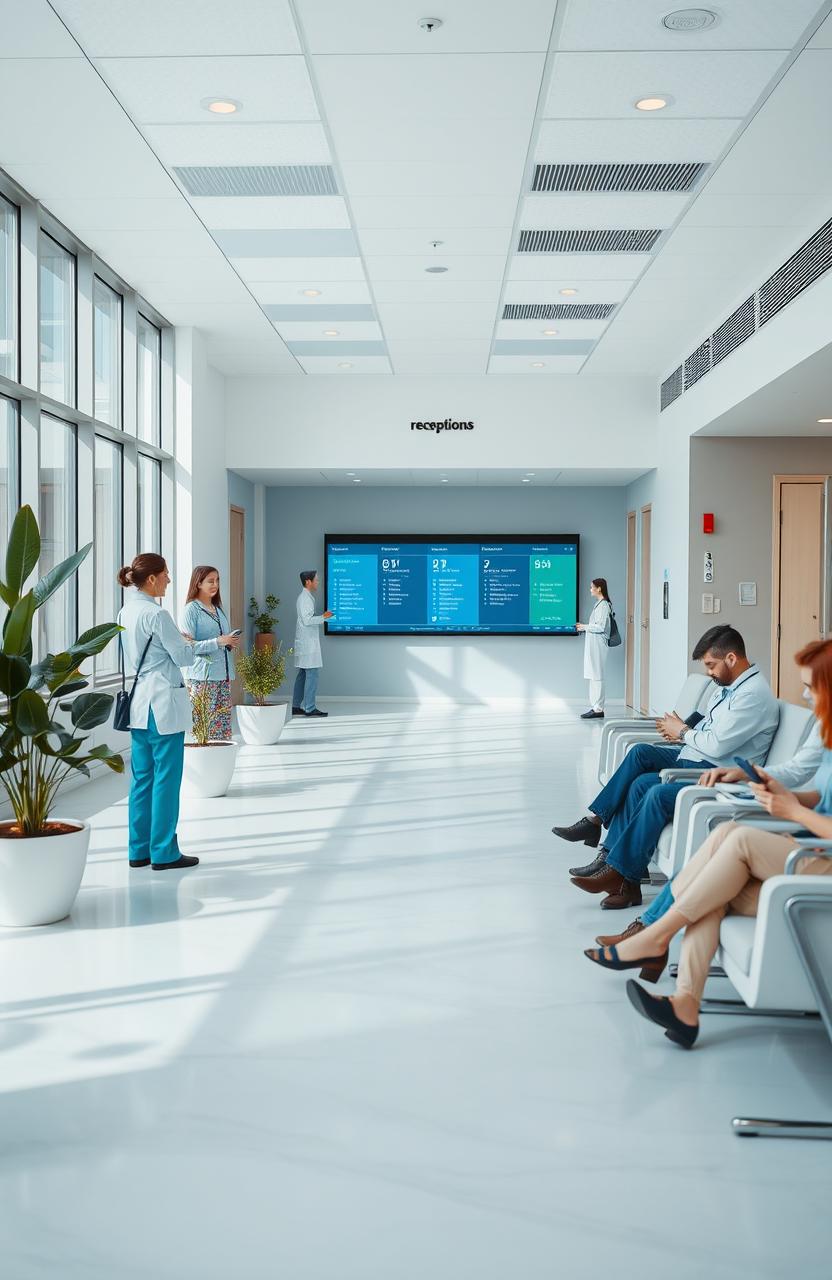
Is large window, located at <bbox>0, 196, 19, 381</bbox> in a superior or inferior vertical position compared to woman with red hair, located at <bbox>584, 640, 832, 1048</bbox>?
superior

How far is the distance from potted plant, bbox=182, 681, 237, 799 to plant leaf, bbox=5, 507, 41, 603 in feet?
8.44

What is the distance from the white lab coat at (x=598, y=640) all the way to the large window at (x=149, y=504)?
4.77 metres

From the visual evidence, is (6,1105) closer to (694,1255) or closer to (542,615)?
(694,1255)

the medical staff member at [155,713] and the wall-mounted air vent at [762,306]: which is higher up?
the wall-mounted air vent at [762,306]

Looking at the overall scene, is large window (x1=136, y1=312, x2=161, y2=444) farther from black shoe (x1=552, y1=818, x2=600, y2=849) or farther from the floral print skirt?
black shoe (x1=552, y1=818, x2=600, y2=849)

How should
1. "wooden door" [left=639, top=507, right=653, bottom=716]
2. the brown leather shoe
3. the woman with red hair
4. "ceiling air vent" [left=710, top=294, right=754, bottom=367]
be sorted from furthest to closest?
"wooden door" [left=639, top=507, right=653, bottom=716], "ceiling air vent" [left=710, top=294, right=754, bottom=367], the brown leather shoe, the woman with red hair

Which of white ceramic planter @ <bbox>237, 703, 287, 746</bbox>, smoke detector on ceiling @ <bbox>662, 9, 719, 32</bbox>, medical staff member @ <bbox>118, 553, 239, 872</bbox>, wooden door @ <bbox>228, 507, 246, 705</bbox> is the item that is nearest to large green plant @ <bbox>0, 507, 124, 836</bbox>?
medical staff member @ <bbox>118, 553, 239, 872</bbox>

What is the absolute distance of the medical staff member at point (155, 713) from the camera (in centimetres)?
489

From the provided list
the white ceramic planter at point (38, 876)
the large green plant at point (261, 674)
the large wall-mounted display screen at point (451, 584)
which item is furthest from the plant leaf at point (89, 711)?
the large wall-mounted display screen at point (451, 584)

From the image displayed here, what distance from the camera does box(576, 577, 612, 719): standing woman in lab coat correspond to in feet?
38.4

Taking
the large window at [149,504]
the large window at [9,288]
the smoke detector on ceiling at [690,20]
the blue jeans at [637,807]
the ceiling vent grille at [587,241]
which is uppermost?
the ceiling vent grille at [587,241]

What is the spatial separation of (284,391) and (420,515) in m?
2.61

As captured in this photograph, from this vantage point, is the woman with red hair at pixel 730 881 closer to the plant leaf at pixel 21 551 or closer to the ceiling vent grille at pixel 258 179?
the plant leaf at pixel 21 551

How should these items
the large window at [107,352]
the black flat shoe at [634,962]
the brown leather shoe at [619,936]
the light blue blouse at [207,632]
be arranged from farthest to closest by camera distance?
the large window at [107,352] → the light blue blouse at [207,632] → the brown leather shoe at [619,936] → the black flat shoe at [634,962]
